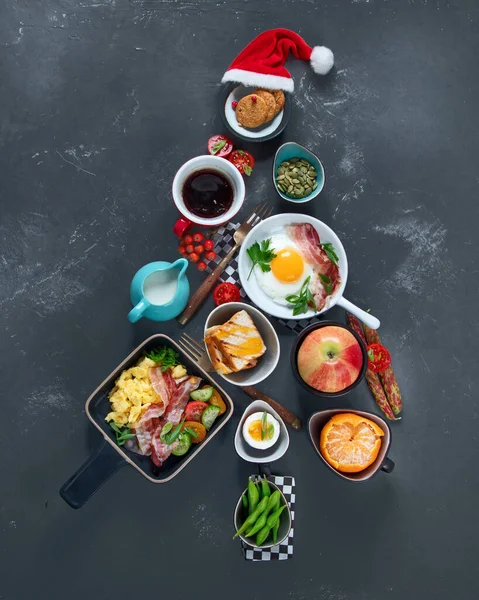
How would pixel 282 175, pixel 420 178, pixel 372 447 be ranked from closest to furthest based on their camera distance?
pixel 372 447, pixel 282 175, pixel 420 178

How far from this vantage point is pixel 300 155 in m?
2.27

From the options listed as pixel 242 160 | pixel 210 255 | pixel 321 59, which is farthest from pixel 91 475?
pixel 321 59

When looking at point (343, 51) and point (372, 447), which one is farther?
point (343, 51)

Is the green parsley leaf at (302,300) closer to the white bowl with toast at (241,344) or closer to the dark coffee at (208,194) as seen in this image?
the white bowl with toast at (241,344)

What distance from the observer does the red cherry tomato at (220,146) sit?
229cm

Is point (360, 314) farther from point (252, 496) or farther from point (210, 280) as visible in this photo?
point (252, 496)

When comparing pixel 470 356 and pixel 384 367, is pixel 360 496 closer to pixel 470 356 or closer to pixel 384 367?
pixel 384 367

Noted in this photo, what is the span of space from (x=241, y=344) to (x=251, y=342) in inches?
1.5

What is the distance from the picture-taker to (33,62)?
2342 millimetres

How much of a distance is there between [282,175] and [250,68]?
0.42 metres

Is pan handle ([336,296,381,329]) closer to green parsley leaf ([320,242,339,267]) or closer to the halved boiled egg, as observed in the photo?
green parsley leaf ([320,242,339,267])

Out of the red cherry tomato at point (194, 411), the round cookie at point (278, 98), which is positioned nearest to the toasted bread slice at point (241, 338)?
the red cherry tomato at point (194, 411)

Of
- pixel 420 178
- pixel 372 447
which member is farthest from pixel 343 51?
pixel 372 447

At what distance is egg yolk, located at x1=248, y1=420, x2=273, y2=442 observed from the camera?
212 centimetres
